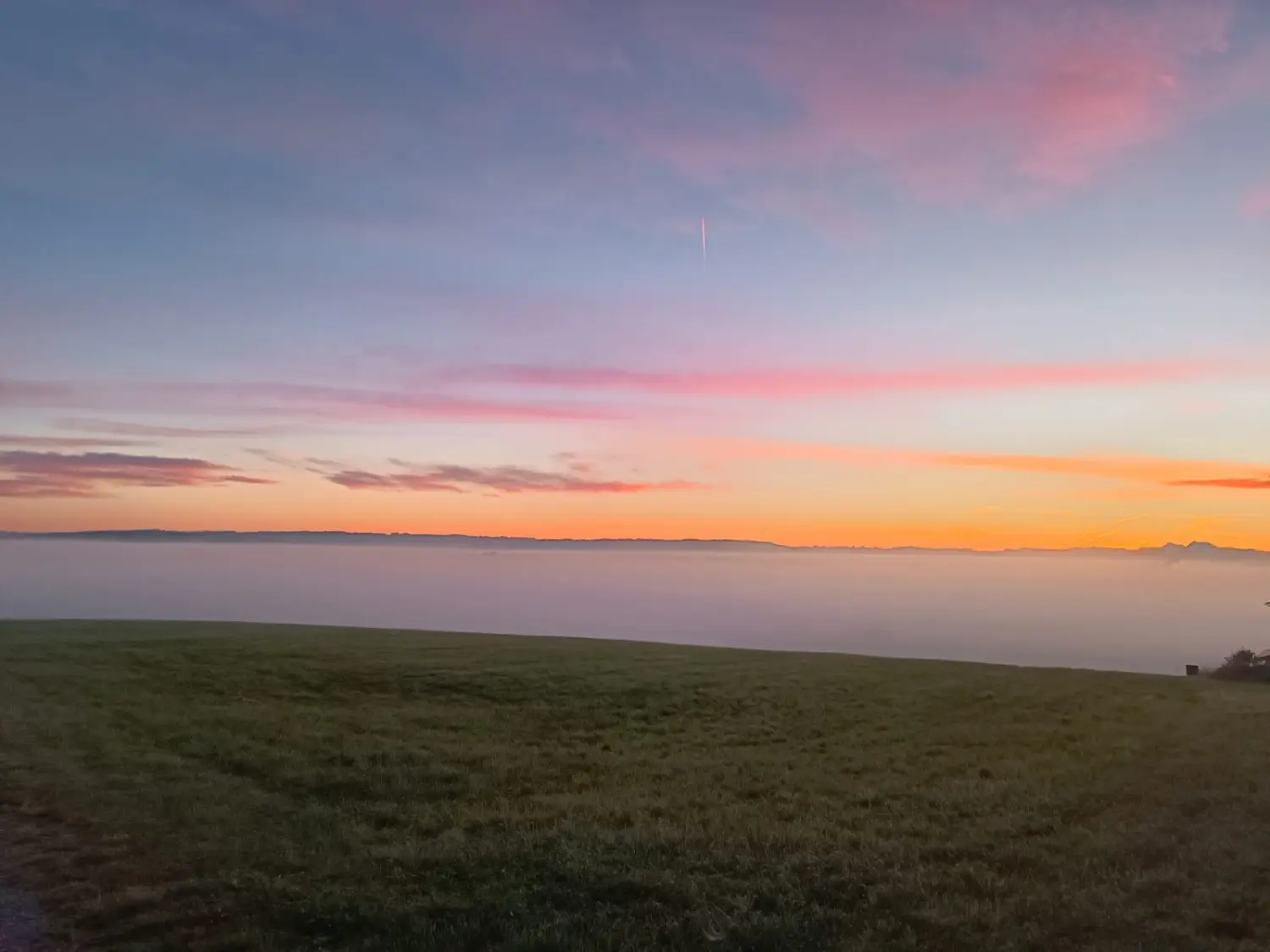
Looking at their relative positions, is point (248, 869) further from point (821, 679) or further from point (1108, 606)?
point (1108, 606)

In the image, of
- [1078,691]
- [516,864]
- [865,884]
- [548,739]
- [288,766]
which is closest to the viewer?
[865,884]

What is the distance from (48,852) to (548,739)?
766cm

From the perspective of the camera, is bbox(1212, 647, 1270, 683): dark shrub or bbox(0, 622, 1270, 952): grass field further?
bbox(1212, 647, 1270, 683): dark shrub

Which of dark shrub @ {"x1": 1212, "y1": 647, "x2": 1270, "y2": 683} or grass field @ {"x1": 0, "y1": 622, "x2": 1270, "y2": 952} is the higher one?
dark shrub @ {"x1": 1212, "y1": 647, "x2": 1270, "y2": 683}

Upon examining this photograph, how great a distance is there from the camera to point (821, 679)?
21.3 metres

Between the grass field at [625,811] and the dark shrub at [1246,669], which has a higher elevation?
the dark shrub at [1246,669]

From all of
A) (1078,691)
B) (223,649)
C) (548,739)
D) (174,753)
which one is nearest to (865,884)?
(548,739)

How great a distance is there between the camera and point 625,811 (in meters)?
10.5

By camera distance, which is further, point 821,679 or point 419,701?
point 821,679

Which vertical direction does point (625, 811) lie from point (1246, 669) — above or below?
below

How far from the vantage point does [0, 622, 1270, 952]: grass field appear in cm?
729

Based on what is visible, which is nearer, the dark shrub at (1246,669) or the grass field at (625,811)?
the grass field at (625,811)

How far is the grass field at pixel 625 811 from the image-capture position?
7289 millimetres

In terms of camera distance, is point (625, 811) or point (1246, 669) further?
point (1246, 669)
